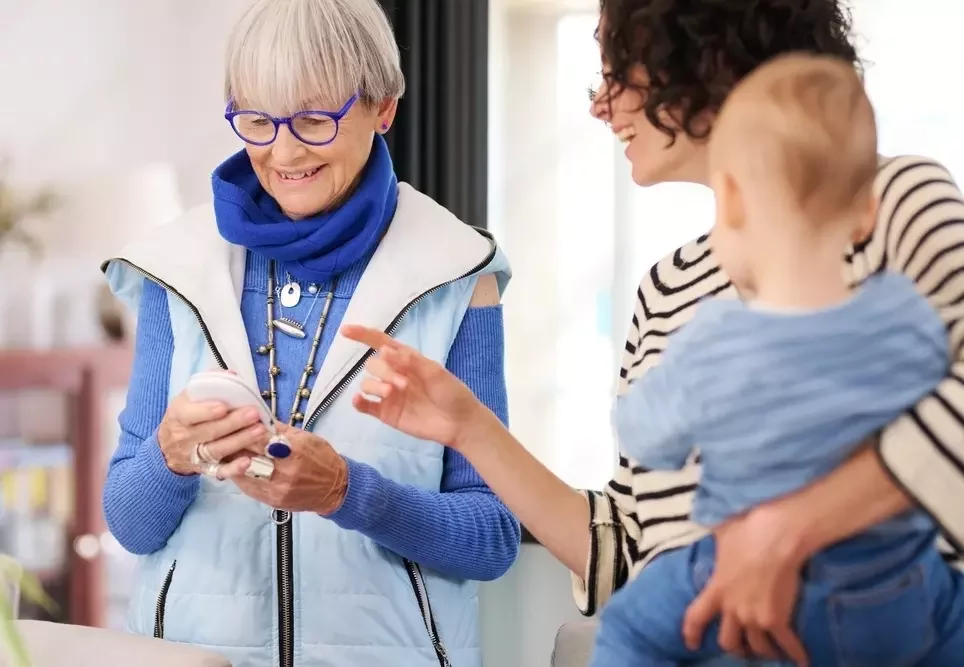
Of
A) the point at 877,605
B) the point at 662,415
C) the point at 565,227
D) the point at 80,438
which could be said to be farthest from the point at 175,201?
the point at 877,605

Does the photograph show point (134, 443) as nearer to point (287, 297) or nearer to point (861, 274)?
point (287, 297)

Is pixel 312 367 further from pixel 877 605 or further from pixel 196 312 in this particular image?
pixel 877 605

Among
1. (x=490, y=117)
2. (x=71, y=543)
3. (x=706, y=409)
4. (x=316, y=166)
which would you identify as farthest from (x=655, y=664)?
(x=71, y=543)

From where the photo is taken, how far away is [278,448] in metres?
1.21

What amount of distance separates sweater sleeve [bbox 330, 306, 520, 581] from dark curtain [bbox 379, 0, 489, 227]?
3.38 feet

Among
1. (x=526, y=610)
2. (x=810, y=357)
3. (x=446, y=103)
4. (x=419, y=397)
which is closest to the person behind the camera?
(x=810, y=357)

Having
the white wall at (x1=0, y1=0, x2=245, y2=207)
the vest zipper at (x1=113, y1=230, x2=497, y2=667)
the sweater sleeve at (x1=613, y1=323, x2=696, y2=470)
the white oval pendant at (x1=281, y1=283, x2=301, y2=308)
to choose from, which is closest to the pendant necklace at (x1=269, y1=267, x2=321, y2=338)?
the white oval pendant at (x1=281, y1=283, x2=301, y2=308)

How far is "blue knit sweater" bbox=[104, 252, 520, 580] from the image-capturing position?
51.8 inches

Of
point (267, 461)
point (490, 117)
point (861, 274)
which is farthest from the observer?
point (490, 117)

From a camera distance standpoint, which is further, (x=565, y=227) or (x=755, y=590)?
(x=565, y=227)

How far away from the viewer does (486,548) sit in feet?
4.60

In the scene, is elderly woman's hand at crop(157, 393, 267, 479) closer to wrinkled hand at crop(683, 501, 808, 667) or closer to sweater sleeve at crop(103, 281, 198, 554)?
sweater sleeve at crop(103, 281, 198, 554)

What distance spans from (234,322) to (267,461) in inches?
10.6

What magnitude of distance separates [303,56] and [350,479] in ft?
1.89
